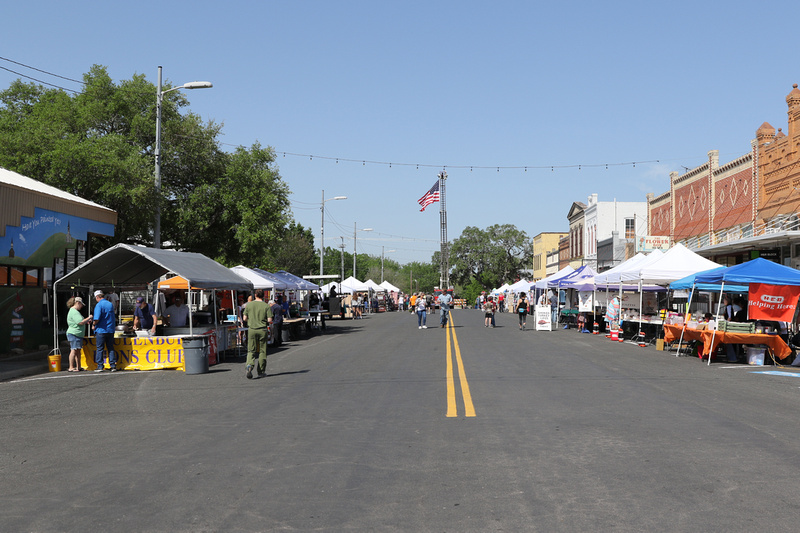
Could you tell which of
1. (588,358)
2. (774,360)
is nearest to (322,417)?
(588,358)

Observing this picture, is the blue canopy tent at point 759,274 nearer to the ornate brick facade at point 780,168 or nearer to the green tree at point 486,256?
the ornate brick facade at point 780,168

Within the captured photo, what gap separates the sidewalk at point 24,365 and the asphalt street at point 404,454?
1785 millimetres

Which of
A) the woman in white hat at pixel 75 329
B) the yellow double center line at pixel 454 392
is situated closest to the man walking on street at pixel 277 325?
the yellow double center line at pixel 454 392

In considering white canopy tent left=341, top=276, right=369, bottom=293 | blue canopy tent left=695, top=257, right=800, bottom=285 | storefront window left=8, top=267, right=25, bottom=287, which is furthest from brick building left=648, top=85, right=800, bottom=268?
storefront window left=8, top=267, right=25, bottom=287

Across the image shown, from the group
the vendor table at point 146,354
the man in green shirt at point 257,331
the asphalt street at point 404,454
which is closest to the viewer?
the asphalt street at point 404,454

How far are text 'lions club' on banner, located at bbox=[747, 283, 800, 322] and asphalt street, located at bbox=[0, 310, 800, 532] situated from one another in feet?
13.8

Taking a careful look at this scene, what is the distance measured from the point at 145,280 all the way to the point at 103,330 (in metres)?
4.68

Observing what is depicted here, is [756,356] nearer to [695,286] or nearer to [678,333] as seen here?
[695,286]

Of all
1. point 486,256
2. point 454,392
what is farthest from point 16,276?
point 486,256

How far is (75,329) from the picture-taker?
53.6 feet

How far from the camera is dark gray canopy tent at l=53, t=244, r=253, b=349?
1711 cm

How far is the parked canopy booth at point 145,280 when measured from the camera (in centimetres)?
1683

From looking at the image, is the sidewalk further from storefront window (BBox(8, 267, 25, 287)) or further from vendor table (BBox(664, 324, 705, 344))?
vendor table (BBox(664, 324, 705, 344))

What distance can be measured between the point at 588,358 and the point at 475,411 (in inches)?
363
